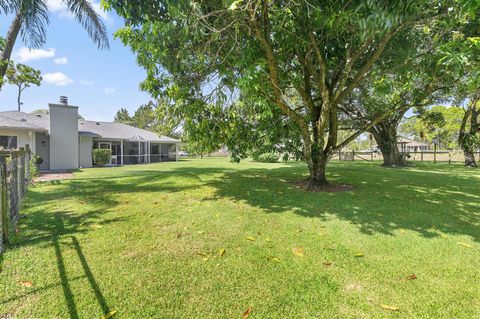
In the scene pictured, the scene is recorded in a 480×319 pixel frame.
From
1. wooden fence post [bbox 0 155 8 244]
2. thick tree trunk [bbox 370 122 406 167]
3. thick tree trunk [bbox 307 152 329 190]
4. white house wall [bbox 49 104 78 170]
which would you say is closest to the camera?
wooden fence post [bbox 0 155 8 244]

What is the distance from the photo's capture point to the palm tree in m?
8.06

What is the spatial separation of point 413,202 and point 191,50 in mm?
6917

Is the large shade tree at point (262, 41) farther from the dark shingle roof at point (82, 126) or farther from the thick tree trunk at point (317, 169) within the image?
the dark shingle roof at point (82, 126)

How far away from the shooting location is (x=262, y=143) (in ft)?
31.4

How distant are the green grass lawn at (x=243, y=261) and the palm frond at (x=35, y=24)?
6788 millimetres

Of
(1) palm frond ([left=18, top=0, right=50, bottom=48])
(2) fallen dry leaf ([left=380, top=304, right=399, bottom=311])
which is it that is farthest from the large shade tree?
(1) palm frond ([left=18, top=0, right=50, bottom=48])

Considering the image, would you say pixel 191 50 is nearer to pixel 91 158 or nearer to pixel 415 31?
pixel 415 31

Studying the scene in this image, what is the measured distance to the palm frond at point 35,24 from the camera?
8663mm

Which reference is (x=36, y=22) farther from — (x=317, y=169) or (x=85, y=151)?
(x=85, y=151)

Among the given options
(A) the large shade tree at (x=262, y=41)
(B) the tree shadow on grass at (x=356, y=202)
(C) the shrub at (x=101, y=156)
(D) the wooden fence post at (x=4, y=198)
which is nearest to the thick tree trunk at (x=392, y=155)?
(B) the tree shadow on grass at (x=356, y=202)

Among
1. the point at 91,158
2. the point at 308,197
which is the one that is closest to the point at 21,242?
the point at 308,197

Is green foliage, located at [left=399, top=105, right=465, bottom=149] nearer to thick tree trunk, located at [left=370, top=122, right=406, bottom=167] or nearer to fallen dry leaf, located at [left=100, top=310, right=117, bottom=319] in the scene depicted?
thick tree trunk, located at [left=370, top=122, right=406, bottom=167]

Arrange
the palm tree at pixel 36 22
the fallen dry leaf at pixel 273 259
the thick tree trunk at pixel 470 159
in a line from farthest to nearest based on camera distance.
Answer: the thick tree trunk at pixel 470 159, the palm tree at pixel 36 22, the fallen dry leaf at pixel 273 259

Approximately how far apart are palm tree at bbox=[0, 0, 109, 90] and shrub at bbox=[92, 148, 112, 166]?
1164 cm
